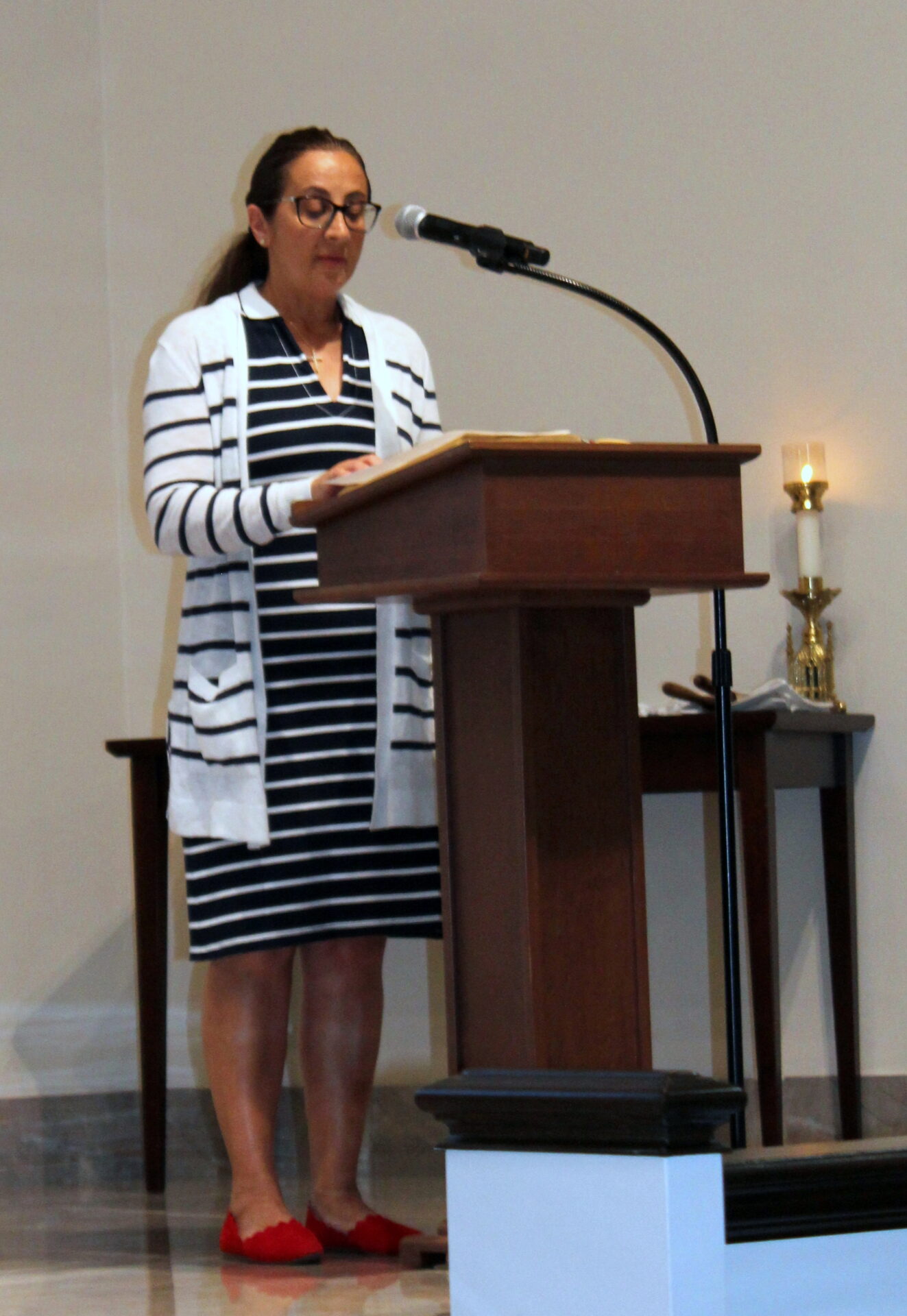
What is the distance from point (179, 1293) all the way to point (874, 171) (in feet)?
8.02

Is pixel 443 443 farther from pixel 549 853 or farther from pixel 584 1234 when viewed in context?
pixel 584 1234

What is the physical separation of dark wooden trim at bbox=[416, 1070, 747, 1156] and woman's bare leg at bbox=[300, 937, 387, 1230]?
913 mm

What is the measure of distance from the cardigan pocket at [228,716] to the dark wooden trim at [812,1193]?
1083mm

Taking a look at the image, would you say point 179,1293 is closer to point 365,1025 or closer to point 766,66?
point 365,1025

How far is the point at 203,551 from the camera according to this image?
8.05 ft

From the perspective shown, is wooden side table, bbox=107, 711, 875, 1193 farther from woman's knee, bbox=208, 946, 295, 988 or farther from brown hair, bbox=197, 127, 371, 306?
brown hair, bbox=197, 127, 371, 306

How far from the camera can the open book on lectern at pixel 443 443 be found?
1.68 meters

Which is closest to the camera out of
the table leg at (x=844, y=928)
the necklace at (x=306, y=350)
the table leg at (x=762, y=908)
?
the necklace at (x=306, y=350)

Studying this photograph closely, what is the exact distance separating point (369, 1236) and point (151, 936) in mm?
1270

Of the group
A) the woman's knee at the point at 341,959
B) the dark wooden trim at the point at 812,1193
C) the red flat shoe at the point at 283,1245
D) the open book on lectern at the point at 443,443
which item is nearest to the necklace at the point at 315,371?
the open book on lectern at the point at 443,443

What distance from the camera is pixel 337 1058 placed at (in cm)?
256

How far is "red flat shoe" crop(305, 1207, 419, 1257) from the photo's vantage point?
97.9 inches

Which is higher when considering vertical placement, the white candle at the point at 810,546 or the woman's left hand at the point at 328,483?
the white candle at the point at 810,546

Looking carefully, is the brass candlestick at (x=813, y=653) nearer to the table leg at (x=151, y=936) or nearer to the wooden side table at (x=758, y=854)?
the wooden side table at (x=758, y=854)
